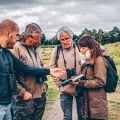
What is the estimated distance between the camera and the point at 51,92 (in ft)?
42.0

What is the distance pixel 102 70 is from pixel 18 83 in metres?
1.16

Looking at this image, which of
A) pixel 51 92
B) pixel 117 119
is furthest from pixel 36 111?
pixel 51 92

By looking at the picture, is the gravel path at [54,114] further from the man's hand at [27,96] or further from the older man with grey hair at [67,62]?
the man's hand at [27,96]

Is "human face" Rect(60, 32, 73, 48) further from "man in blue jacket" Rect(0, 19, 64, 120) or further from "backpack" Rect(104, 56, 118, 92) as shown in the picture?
"man in blue jacket" Rect(0, 19, 64, 120)

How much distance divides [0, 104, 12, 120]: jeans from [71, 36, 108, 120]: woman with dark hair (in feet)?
4.31

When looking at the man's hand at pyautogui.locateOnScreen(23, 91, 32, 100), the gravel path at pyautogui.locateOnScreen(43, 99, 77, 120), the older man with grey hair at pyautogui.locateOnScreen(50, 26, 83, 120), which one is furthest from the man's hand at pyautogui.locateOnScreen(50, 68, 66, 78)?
the gravel path at pyautogui.locateOnScreen(43, 99, 77, 120)

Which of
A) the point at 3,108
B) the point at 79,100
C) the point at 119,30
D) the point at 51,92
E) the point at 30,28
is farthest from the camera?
the point at 119,30

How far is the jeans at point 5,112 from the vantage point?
14.4 feet

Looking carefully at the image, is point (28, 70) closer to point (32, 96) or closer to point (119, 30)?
point (32, 96)

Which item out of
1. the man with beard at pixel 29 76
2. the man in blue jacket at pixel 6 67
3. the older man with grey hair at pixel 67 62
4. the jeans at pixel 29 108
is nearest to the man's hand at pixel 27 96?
the man with beard at pixel 29 76

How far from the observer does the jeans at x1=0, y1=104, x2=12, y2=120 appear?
440 cm

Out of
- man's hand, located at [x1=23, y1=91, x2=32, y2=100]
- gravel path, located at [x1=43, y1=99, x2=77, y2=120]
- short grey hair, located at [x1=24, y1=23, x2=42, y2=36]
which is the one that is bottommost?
gravel path, located at [x1=43, y1=99, x2=77, y2=120]

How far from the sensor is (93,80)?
5328mm

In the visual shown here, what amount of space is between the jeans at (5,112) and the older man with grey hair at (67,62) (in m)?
1.72
